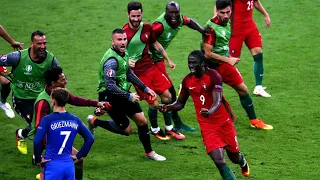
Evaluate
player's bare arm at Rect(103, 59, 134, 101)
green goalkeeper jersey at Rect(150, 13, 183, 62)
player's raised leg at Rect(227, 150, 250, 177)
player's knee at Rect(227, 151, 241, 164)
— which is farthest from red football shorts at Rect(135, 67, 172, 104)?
player's knee at Rect(227, 151, 241, 164)

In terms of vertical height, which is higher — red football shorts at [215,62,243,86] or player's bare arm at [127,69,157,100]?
player's bare arm at [127,69,157,100]

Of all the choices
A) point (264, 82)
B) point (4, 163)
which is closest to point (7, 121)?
point (4, 163)

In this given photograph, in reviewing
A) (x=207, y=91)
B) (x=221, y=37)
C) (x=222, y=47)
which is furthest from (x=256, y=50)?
(x=207, y=91)

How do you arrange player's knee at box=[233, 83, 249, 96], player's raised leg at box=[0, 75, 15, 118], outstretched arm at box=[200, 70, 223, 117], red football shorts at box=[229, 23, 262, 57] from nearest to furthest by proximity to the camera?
1. outstretched arm at box=[200, 70, 223, 117]
2. player's knee at box=[233, 83, 249, 96]
3. player's raised leg at box=[0, 75, 15, 118]
4. red football shorts at box=[229, 23, 262, 57]

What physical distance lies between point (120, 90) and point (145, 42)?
175cm

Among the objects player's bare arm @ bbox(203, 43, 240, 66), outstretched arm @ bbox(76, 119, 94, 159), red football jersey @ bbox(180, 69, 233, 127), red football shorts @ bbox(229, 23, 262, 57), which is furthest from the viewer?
red football shorts @ bbox(229, 23, 262, 57)

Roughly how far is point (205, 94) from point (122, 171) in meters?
2.18

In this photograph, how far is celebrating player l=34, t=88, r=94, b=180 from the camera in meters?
10.5

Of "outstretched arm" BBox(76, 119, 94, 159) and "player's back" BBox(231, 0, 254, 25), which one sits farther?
"player's back" BBox(231, 0, 254, 25)

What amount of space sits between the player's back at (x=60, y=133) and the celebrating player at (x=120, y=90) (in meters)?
2.27

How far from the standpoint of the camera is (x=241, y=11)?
53.4 ft

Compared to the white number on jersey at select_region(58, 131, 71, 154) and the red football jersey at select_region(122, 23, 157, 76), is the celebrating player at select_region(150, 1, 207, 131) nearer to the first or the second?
the red football jersey at select_region(122, 23, 157, 76)

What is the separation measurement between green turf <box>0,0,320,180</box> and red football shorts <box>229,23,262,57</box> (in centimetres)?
120

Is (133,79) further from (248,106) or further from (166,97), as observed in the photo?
(248,106)
